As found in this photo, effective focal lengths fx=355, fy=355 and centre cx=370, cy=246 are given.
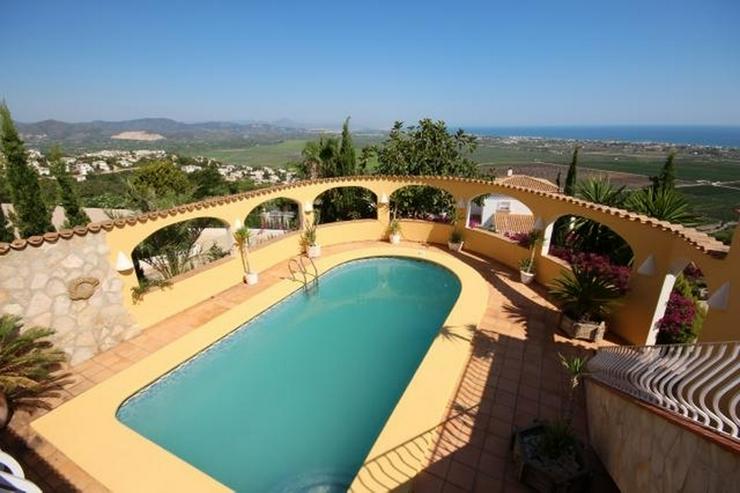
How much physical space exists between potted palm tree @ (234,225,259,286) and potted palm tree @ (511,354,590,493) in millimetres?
9536

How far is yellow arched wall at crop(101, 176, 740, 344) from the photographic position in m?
6.58

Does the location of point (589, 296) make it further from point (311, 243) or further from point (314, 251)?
→ point (311, 243)

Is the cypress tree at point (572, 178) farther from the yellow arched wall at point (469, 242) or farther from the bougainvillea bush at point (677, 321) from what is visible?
the bougainvillea bush at point (677, 321)

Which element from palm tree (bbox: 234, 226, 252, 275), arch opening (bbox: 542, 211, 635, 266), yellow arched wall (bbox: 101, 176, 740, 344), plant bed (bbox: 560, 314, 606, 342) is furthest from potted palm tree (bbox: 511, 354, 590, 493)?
palm tree (bbox: 234, 226, 252, 275)

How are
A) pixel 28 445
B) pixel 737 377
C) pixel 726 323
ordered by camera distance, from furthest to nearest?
pixel 28 445 < pixel 726 323 < pixel 737 377

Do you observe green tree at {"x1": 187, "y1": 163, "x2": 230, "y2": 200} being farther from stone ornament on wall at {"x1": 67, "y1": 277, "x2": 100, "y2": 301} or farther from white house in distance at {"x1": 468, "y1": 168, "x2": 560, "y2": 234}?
stone ornament on wall at {"x1": 67, "y1": 277, "x2": 100, "y2": 301}

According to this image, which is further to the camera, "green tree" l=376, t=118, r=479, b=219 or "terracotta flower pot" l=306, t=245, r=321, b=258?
"green tree" l=376, t=118, r=479, b=219

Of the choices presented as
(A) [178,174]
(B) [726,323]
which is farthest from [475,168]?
(A) [178,174]

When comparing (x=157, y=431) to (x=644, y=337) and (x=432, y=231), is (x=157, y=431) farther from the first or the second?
(x=432, y=231)

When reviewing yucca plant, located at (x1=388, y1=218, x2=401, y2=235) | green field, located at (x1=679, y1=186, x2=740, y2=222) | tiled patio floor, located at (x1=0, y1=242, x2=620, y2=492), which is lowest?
green field, located at (x1=679, y1=186, x2=740, y2=222)

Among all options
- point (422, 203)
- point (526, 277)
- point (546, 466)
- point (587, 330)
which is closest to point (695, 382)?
point (546, 466)

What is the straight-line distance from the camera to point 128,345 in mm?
8938

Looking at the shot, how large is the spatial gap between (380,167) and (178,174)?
1990 centimetres

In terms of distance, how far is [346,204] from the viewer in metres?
19.8
